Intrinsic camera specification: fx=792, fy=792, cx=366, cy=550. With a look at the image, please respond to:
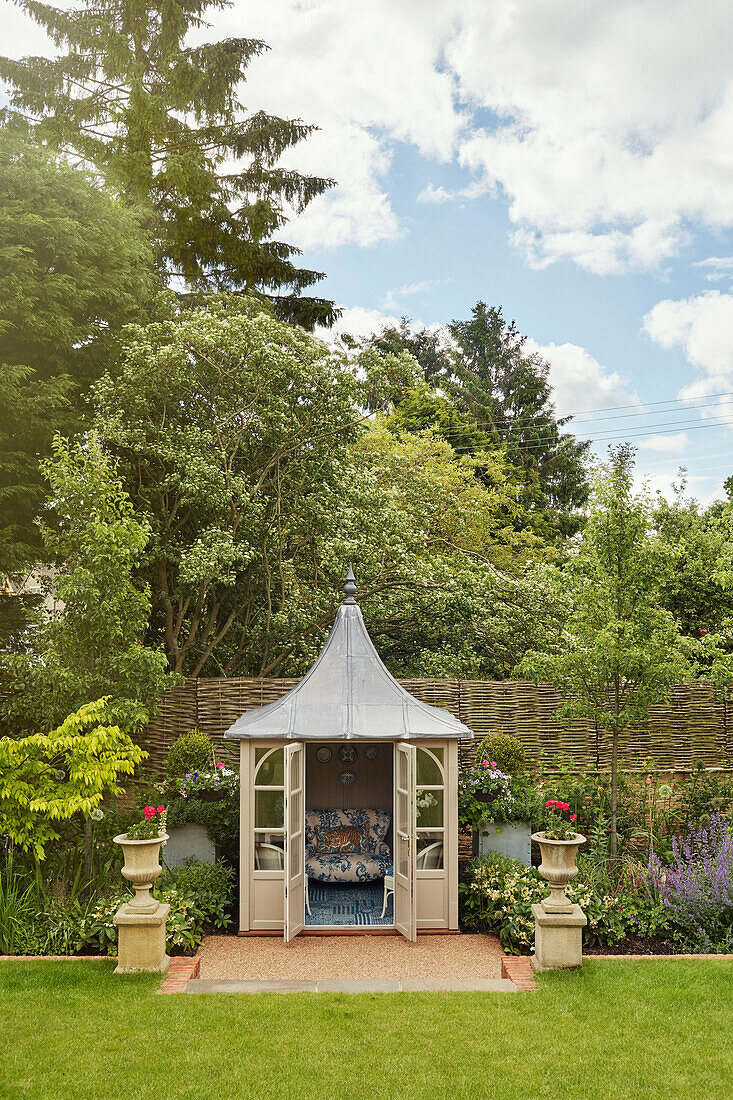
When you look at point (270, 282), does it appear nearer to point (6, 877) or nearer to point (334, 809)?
point (334, 809)

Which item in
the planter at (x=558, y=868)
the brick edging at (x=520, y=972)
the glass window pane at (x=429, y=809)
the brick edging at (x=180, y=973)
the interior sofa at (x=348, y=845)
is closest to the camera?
the brick edging at (x=180, y=973)

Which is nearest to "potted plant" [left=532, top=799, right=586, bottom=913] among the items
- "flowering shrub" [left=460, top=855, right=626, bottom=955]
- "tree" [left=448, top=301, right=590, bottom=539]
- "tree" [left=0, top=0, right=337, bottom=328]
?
"flowering shrub" [left=460, top=855, right=626, bottom=955]

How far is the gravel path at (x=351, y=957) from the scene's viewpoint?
7473 millimetres

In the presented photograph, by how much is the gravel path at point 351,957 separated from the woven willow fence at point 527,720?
120 inches

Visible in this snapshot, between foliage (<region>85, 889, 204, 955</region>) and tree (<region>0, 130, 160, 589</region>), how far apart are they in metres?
6.41

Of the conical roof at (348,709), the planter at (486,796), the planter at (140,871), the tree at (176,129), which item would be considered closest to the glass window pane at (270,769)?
the conical roof at (348,709)

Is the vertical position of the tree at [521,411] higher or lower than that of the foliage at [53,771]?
higher

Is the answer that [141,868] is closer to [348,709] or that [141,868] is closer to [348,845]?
[348,709]

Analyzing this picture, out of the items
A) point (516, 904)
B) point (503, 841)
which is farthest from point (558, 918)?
point (503, 841)

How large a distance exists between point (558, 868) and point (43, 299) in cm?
1081

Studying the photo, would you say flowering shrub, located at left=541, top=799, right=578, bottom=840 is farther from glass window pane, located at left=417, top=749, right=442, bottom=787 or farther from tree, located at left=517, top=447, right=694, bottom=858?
glass window pane, located at left=417, top=749, right=442, bottom=787

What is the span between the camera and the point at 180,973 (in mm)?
7098

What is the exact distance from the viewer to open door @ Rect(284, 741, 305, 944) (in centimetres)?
853

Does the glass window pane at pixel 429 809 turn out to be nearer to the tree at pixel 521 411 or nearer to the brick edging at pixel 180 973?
the brick edging at pixel 180 973
